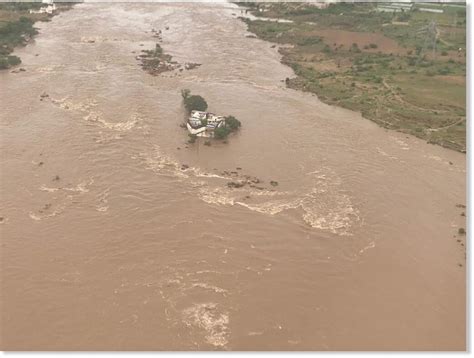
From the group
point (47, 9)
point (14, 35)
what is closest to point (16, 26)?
point (14, 35)

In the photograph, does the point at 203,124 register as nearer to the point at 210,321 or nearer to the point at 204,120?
the point at 204,120

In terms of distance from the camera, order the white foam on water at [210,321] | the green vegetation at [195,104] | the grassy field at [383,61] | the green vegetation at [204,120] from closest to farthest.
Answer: the white foam on water at [210,321] < the green vegetation at [204,120] < the green vegetation at [195,104] < the grassy field at [383,61]

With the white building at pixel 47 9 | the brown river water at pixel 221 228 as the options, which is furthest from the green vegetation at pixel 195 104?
the white building at pixel 47 9

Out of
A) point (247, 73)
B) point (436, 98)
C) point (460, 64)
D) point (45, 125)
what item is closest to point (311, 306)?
point (45, 125)

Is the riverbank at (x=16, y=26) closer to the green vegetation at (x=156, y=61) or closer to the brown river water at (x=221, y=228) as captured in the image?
the brown river water at (x=221, y=228)

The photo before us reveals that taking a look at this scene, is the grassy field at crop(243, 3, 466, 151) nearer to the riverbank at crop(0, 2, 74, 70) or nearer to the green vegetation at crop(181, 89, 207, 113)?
the green vegetation at crop(181, 89, 207, 113)

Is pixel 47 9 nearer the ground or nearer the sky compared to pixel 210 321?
nearer the sky
